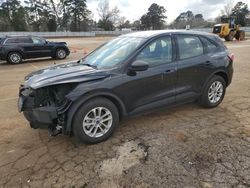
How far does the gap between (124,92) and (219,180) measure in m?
1.87

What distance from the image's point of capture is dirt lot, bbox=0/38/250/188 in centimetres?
317

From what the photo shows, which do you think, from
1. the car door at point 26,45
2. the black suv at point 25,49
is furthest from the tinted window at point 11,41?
the car door at point 26,45

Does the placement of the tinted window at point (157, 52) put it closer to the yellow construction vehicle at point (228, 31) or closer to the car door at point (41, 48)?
the car door at point (41, 48)

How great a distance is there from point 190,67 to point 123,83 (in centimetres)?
153

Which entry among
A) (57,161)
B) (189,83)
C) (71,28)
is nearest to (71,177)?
(57,161)

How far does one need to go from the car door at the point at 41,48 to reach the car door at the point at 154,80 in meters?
11.4

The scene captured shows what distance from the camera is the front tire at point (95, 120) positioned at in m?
3.79

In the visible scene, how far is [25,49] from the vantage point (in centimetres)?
1423

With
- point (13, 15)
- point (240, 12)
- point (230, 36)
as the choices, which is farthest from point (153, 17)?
point (230, 36)

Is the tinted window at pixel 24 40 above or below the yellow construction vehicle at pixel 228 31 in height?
below

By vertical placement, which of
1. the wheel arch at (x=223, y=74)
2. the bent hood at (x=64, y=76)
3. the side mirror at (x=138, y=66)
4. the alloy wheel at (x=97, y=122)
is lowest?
the alloy wheel at (x=97, y=122)

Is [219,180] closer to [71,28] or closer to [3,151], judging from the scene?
[3,151]

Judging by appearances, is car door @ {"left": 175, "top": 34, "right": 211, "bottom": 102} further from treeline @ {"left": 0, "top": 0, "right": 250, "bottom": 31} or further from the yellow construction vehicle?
treeline @ {"left": 0, "top": 0, "right": 250, "bottom": 31}

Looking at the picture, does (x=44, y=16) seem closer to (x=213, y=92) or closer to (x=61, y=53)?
(x=61, y=53)
